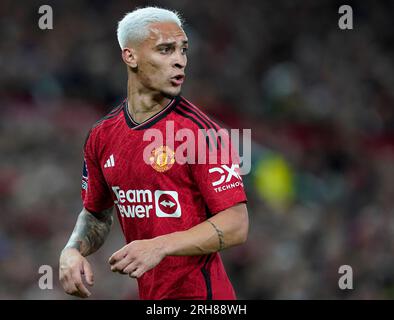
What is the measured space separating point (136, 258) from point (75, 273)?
582 mm

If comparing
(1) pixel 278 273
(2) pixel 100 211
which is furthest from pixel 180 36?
(1) pixel 278 273

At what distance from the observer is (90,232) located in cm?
536

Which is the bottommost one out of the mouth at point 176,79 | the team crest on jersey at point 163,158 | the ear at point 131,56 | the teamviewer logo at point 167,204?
the teamviewer logo at point 167,204

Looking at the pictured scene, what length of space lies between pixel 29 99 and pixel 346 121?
4.60 m

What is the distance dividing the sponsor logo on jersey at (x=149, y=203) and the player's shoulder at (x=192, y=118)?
393 mm

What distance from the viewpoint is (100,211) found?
544cm

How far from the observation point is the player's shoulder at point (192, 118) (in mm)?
4820

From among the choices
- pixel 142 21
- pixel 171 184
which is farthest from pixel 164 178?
pixel 142 21

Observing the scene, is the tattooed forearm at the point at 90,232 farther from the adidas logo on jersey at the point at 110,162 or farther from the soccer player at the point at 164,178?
the adidas logo on jersey at the point at 110,162

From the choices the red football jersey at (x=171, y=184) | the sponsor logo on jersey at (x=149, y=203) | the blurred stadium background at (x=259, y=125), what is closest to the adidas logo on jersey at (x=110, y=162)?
the red football jersey at (x=171, y=184)

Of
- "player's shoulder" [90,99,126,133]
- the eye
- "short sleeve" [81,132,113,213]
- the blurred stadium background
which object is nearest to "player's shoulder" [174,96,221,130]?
the eye

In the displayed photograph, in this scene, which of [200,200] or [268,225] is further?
[268,225]

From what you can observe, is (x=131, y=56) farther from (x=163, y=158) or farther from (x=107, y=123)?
(x=163, y=158)

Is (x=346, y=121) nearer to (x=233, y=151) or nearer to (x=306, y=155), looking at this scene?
(x=306, y=155)
